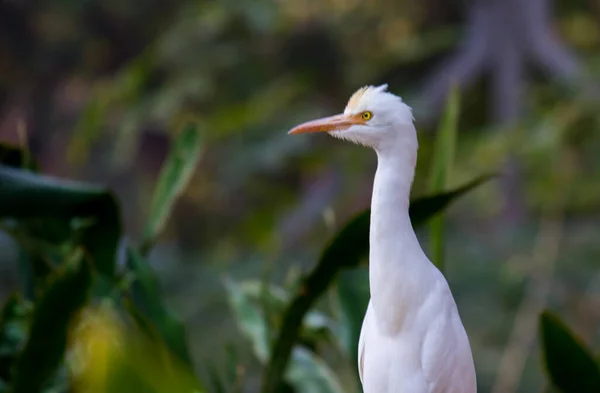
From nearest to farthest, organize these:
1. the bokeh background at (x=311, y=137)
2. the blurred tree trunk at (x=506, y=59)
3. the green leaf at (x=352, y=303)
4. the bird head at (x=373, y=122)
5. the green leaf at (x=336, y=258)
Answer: the bird head at (x=373, y=122)
the green leaf at (x=336, y=258)
the green leaf at (x=352, y=303)
the bokeh background at (x=311, y=137)
the blurred tree trunk at (x=506, y=59)

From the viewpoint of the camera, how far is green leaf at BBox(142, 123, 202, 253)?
66cm

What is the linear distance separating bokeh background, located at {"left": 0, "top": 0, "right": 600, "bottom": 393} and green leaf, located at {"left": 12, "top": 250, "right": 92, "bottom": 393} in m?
0.44

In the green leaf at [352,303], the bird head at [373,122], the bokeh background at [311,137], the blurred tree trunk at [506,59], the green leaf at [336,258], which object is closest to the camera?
the bird head at [373,122]

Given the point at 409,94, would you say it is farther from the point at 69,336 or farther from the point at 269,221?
the point at 69,336

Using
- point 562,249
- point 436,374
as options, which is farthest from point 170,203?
point 562,249

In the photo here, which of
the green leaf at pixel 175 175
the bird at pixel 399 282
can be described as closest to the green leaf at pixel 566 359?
the bird at pixel 399 282

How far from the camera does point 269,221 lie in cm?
128

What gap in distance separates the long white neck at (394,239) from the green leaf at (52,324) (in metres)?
0.27

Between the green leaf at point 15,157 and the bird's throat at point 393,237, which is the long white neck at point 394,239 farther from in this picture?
the green leaf at point 15,157

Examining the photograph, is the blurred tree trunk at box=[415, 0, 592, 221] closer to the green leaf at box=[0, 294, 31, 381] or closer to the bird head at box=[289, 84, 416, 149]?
the green leaf at box=[0, 294, 31, 381]

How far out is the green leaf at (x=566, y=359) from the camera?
22.3 inches

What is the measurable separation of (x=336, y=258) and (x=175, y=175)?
0.21 meters

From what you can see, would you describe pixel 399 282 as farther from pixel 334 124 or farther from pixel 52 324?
pixel 52 324

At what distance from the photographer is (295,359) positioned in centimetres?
72
